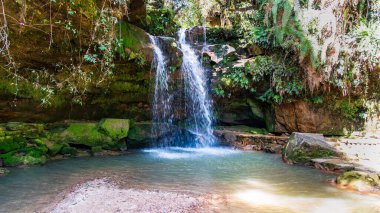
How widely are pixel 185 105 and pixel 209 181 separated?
5.38 m

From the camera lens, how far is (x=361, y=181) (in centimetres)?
473

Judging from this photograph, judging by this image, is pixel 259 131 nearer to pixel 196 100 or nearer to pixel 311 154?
pixel 196 100

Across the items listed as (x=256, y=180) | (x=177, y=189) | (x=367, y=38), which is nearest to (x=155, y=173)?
(x=177, y=189)

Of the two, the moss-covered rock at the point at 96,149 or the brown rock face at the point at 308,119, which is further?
the brown rock face at the point at 308,119

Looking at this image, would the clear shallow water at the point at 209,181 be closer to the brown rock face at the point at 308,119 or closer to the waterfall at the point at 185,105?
the waterfall at the point at 185,105

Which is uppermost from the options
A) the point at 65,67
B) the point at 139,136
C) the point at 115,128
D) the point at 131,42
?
the point at 131,42

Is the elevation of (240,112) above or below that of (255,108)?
below

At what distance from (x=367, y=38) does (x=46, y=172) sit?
31.5 ft

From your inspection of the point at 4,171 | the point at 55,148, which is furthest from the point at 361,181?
the point at 55,148

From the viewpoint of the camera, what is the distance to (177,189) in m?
4.62

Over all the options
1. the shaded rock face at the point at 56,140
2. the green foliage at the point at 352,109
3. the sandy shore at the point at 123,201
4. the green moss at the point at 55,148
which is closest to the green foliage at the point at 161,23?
the shaded rock face at the point at 56,140

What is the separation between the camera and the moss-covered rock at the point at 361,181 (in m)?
4.61

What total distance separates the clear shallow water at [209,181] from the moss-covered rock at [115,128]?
781 mm

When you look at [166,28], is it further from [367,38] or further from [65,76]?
[367,38]
